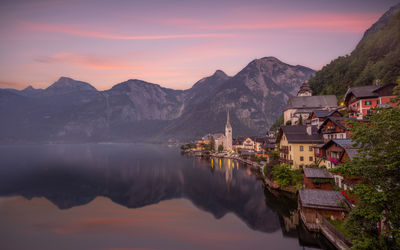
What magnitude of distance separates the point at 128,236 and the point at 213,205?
1864 cm

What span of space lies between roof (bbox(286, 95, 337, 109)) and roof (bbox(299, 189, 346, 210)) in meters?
68.8

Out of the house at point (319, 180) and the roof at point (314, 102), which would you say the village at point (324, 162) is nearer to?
the house at point (319, 180)

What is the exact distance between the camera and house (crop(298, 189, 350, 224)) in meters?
27.8

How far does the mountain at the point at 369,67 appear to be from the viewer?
242ft

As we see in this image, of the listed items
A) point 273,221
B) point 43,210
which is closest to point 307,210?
point 273,221

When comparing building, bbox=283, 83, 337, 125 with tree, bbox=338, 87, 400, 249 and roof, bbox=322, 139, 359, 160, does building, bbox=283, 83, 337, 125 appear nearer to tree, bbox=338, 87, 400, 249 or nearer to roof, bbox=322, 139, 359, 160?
roof, bbox=322, 139, 359, 160

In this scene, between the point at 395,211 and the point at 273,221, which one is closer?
the point at 395,211

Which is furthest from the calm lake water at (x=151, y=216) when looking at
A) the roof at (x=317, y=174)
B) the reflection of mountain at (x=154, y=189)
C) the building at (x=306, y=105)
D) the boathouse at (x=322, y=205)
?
the building at (x=306, y=105)

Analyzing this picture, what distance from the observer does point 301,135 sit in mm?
51938

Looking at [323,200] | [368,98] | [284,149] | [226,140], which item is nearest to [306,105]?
[368,98]

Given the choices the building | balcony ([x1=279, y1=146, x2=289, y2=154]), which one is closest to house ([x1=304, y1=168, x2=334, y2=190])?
balcony ([x1=279, y1=146, x2=289, y2=154])

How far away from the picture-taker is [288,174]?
47.7 metres

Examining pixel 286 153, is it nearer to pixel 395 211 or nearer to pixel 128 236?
pixel 128 236

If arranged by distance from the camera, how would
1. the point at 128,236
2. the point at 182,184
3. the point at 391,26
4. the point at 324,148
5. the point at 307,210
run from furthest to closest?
the point at 391,26
the point at 182,184
the point at 324,148
the point at 128,236
the point at 307,210
